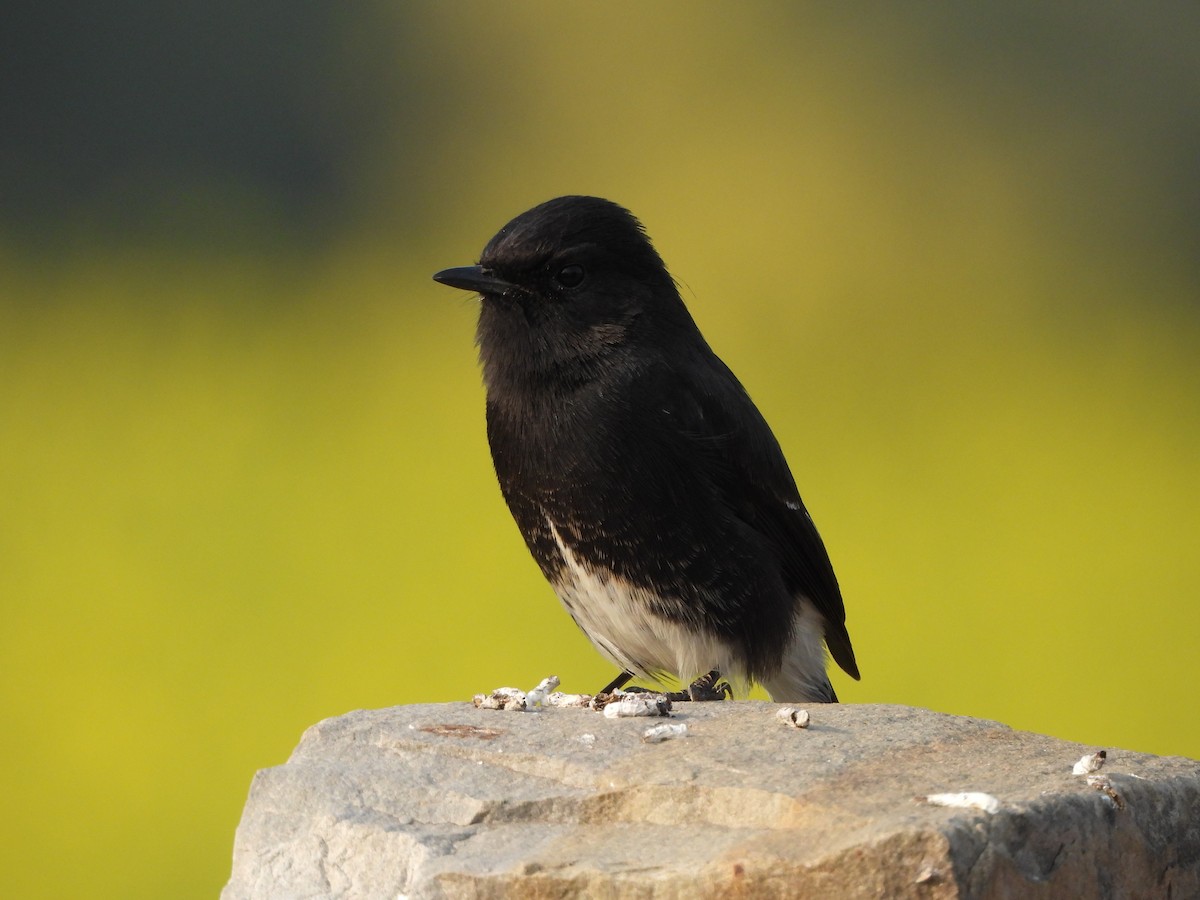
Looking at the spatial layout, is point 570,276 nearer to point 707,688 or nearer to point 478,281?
point 478,281

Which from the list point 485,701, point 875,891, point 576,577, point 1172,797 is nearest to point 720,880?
point 875,891

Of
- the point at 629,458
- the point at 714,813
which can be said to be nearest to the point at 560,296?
the point at 629,458

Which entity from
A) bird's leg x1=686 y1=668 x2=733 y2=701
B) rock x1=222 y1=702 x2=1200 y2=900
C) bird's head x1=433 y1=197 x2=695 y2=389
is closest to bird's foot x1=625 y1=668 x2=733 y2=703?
bird's leg x1=686 y1=668 x2=733 y2=701

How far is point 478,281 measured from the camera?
4551mm

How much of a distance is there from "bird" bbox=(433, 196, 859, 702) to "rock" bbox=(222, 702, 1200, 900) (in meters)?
0.66

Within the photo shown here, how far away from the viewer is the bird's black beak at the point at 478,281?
4.53m

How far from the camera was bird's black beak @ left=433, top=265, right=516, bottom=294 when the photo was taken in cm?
453

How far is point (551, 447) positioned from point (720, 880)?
6.29 feet

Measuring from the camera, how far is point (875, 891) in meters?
2.64

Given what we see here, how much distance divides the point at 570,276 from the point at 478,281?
288 mm

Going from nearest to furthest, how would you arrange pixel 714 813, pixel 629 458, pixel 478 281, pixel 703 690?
pixel 714 813
pixel 629 458
pixel 478 281
pixel 703 690

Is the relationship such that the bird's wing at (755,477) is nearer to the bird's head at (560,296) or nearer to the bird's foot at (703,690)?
the bird's head at (560,296)

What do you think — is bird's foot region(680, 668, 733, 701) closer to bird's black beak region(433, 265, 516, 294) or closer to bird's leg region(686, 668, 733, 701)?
bird's leg region(686, 668, 733, 701)

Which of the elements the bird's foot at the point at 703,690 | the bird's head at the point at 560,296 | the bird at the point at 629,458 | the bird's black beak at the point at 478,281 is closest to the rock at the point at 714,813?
the bird at the point at 629,458
